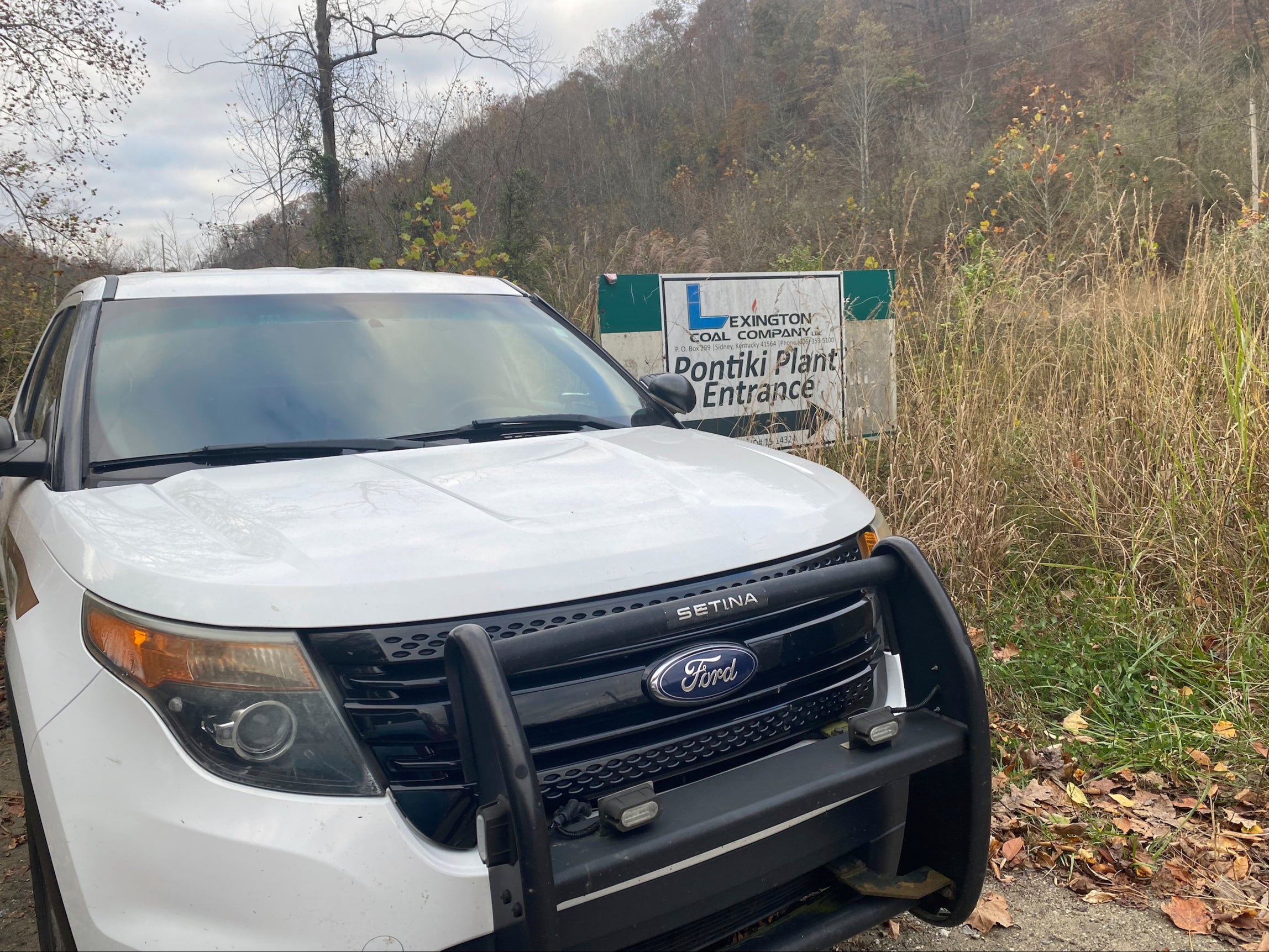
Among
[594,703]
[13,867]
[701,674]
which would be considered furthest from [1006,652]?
[13,867]

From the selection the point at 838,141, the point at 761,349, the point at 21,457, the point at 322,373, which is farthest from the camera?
the point at 838,141

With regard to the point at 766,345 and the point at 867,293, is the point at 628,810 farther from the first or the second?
the point at 867,293

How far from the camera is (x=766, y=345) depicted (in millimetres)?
5141

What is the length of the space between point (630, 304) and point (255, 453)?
110 inches

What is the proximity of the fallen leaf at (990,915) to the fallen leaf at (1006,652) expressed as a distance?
4.24 feet

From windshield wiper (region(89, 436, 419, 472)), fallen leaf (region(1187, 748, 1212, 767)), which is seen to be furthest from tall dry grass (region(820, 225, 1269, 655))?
windshield wiper (region(89, 436, 419, 472))

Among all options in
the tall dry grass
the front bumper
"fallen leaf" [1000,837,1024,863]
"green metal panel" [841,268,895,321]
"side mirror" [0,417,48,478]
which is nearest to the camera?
the front bumper

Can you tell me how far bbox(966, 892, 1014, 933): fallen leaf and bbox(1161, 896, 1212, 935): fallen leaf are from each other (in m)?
0.41

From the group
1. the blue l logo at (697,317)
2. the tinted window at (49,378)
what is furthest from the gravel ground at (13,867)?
the blue l logo at (697,317)

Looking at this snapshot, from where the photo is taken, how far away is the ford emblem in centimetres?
165

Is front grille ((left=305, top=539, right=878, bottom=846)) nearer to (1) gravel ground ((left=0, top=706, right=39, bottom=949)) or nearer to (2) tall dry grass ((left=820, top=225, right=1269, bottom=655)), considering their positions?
(1) gravel ground ((left=0, top=706, right=39, bottom=949))

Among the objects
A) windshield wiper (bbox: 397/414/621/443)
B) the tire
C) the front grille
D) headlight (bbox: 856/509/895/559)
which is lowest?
the tire

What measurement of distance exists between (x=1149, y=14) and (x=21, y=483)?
40.4 meters

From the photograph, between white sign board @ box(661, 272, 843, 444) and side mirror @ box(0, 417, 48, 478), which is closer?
side mirror @ box(0, 417, 48, 478)
